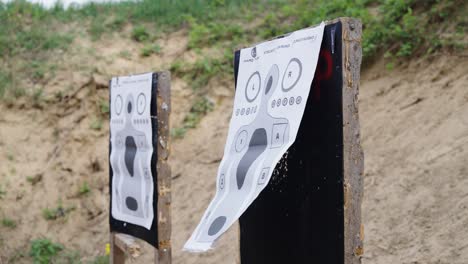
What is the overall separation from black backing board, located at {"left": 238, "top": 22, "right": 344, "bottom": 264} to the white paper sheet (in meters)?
1.62

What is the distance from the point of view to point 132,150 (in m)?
5.21

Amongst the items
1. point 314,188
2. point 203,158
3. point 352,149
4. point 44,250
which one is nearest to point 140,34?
point 203,158

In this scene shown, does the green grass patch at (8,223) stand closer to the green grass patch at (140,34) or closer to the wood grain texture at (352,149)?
Answer: the green grass patch at (140,34)

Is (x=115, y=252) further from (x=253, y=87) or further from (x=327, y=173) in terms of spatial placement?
(x=327, y=173)

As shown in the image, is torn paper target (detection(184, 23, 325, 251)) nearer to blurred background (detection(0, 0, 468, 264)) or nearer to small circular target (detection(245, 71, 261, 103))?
small circular target (detection(245, 71, 261, 103))

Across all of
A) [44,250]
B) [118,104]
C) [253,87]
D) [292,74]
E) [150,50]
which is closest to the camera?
[292,74]

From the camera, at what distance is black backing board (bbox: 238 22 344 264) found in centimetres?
301

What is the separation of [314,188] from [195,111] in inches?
245

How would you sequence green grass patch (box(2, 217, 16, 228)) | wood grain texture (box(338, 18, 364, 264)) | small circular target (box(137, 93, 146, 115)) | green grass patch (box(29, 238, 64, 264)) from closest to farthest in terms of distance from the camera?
1. wood grain texture (box(338, 18, 364, 264))
2. small circular target (box(137, 93, 146, 115))
3. green grass patch (box(29, 238, 64, 264))
4. green grass patch (box(2, 217, 16, 228))

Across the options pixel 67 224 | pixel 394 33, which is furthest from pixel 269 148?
pixel 67 224

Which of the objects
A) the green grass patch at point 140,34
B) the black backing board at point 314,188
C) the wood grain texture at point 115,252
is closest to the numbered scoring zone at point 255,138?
the black backing board at point 314,188

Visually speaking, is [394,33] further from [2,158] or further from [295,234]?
[2,158]

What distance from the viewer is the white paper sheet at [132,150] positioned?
4.89 metres

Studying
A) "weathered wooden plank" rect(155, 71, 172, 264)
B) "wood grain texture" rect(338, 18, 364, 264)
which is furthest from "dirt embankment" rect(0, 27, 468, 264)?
"wood grain texture" rect(338, 18, 364, 264)
